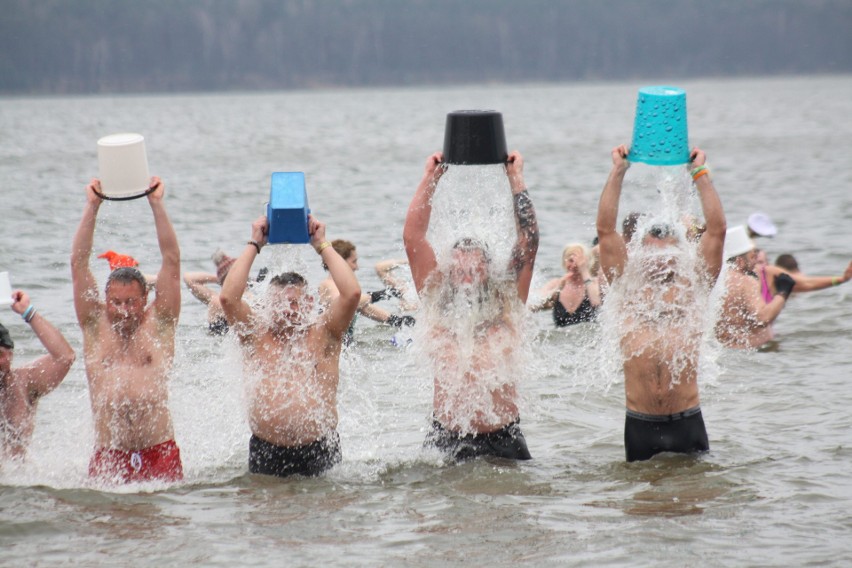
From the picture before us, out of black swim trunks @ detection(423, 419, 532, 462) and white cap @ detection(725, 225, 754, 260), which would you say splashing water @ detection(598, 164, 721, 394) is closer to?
black swim trunks @ detection(423, 419, 532, 462)

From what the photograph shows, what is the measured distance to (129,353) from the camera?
6.24 m

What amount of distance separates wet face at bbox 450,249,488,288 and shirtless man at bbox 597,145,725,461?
0.68 m

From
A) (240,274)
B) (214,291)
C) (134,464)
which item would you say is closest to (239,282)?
(240,274)

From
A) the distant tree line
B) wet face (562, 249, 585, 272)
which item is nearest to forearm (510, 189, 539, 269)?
wet face (562, 249, 585, 272)

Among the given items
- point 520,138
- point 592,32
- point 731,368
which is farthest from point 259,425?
point 592,32

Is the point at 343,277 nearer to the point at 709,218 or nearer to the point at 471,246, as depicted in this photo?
the point at 471,246

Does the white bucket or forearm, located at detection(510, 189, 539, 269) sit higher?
the white bucket

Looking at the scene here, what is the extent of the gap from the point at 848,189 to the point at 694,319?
22197 millimetres

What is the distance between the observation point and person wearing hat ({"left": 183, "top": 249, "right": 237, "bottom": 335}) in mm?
10469

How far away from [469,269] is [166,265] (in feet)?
5.46

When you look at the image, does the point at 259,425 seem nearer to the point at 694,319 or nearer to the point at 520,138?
the point at 694,319

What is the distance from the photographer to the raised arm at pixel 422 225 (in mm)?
6250

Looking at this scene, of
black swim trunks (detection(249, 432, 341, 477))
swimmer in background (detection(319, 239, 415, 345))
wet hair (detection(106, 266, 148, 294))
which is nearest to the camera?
wet hair (detection(106, 266, 148, 294))

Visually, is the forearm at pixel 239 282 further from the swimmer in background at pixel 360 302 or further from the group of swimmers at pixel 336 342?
the swimmer in background at pixel 360 302
